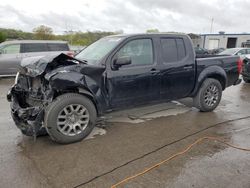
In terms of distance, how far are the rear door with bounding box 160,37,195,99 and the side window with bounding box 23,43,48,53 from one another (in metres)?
7.53

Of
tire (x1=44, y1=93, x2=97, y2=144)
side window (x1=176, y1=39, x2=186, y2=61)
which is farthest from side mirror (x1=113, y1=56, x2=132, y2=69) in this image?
side window (x1=176, y1=39, x2=186, y2=61)

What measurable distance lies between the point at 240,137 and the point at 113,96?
239 cm

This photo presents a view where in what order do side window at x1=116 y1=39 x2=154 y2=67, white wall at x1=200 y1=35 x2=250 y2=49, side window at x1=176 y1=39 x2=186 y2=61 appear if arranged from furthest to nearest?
white wall at x1=200 y1=35 x2=250 y2=49 → side window at x1=176 y1=39 x2=186 y2=61 → side window at x1=116 y1=39 x2=154 y2=67

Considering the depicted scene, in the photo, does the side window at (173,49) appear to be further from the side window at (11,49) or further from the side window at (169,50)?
the side window at (11,49)

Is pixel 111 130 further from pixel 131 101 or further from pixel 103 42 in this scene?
pixel 103 42

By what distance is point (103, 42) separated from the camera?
4.76 meters

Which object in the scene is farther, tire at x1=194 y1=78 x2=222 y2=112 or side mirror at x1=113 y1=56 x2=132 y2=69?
tire at x1=194 y1=78 x2=222 y2=112

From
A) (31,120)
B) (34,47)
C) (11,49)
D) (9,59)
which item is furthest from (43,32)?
(31,120)

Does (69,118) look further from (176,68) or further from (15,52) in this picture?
(15,52)

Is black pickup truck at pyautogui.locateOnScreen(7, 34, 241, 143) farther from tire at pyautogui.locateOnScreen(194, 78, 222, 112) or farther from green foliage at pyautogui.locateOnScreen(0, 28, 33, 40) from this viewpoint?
green foliage at pyautogui.locateOnScreen(0, 28, 33, 40)

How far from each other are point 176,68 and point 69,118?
7.97 feet

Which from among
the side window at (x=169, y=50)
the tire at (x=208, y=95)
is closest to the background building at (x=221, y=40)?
the tire at (x=208, y=95)

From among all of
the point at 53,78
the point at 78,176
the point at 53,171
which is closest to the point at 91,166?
the point at 78,176

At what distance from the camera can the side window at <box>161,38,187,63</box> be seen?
4691 mm
